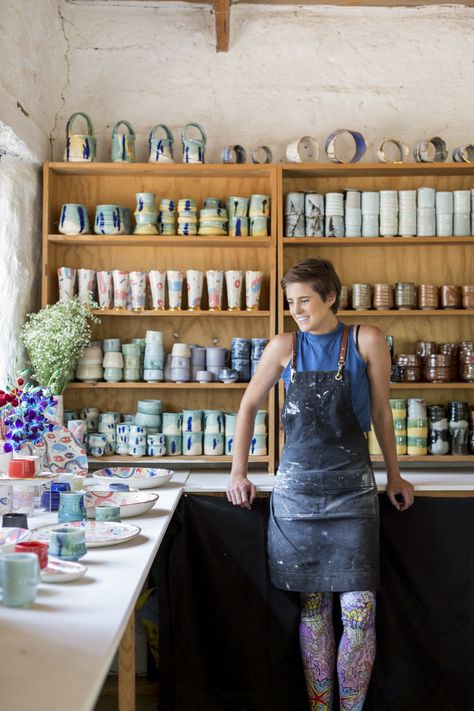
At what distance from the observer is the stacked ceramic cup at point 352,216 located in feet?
12.3

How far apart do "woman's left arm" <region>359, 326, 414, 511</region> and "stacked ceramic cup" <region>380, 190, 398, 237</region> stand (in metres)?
1.10

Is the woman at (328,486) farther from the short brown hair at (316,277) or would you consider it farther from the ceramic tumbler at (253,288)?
the ceramic tumbler at (253,288)

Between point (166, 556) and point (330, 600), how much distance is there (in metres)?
0.69

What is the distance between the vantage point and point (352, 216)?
12.3 ft

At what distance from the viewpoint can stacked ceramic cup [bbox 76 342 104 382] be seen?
3711 millimetres

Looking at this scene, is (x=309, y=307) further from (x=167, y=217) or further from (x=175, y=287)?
(x=167, y=217)

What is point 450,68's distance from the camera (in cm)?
406

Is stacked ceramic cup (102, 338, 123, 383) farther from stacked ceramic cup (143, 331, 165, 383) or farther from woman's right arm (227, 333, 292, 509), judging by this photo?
woman's right arm (227, 333, 292, 509)

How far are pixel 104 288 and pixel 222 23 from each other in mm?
1424

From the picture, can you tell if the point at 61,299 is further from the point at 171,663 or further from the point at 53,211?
the point at 171,663

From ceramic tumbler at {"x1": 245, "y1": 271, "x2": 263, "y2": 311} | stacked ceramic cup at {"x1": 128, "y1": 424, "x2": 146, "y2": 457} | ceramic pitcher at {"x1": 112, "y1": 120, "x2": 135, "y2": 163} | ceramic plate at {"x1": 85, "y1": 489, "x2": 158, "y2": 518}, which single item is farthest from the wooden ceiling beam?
ceramic plate at {"x1": 85, "y1": 489, "x2": 158, "y2": 518}

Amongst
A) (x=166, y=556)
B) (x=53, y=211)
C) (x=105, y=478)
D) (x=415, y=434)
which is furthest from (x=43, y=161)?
(x=415, y=434)

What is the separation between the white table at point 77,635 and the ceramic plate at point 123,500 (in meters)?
0.15

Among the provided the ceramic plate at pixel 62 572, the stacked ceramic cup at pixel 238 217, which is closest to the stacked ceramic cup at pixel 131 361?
the stacked ceramic cup at pixel 238 217
